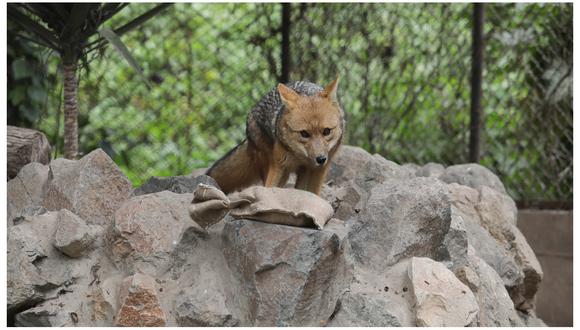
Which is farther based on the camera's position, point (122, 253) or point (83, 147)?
point (83, 147)

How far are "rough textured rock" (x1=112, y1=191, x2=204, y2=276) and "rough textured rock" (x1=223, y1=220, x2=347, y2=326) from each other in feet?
1.01

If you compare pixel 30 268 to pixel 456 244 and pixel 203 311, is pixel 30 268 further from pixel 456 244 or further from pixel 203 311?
pixel 456 244

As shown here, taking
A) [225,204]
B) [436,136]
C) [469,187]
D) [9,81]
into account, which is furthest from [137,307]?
[436,136]

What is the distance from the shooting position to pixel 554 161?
5680 millimetres

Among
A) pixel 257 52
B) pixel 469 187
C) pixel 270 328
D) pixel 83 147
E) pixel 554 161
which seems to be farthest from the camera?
pixel 257 52

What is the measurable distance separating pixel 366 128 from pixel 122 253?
3.56m

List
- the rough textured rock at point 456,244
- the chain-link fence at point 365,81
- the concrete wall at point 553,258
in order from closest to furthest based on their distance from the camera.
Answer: the rough textured rock at point 456,244 < the concrete wall at point 553,258 < the chain-link fence at point 365,81

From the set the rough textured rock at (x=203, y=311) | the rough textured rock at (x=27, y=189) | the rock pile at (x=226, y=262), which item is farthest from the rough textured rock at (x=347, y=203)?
the rough textured rock at (x=27, y=189)

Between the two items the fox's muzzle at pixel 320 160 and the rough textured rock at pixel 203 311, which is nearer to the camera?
the rough textured rock at pixel 203 311

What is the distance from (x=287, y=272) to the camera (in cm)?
300

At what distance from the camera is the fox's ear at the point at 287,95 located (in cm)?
365

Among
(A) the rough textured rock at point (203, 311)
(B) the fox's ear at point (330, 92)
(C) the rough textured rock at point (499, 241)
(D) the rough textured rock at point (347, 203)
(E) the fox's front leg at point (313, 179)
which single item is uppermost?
(B) the fox's ear at point (330, 92)

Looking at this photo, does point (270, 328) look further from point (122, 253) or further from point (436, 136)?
point (436, 136)

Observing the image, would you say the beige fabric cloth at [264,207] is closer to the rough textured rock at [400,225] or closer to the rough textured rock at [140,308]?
the rough textured rock at [400,225]
